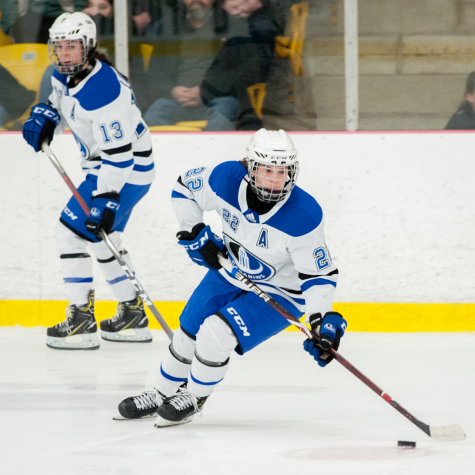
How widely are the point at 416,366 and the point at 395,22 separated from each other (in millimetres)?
1699

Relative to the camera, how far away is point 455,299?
12.4 feet

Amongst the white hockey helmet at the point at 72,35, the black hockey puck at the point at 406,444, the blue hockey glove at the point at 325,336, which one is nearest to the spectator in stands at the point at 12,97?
the white hockey helmet at the point at 72,35

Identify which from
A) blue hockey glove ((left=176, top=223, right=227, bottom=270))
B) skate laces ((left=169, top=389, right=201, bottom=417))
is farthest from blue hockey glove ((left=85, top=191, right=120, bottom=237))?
skate laces ((left=169, top=389, right=201, bottom=417))

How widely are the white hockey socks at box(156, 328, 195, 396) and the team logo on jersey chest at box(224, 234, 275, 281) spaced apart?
10.2 inches

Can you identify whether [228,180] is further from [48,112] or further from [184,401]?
[48,112]

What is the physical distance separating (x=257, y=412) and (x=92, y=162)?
1427 mm

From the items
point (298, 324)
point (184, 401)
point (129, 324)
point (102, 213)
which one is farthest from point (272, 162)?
point (129, 324)

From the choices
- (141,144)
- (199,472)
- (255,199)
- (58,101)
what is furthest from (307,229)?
(58,101)

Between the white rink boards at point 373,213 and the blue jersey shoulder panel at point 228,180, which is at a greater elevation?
the blue jersey shoulder panel at point 228,180

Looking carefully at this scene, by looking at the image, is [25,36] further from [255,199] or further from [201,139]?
[255,199]

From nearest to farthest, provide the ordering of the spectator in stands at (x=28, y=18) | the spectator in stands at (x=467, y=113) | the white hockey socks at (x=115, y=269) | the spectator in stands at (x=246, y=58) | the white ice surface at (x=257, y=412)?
1. the white ice surface at (x=257, y=412)
2. the white hockey socks at (x=115, y=269)
3. the spectator in stands at (x=467, y=113)
4. the spectator in stands at (x=246, y=58)
5. the spectator in stands at (x=28, y=18)

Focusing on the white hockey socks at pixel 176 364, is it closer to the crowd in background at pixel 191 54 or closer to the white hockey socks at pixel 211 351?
the white hockey socks at pixel 211 351

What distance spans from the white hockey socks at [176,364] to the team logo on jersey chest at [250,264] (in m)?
0.26

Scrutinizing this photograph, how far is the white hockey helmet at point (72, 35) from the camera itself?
327 cm
